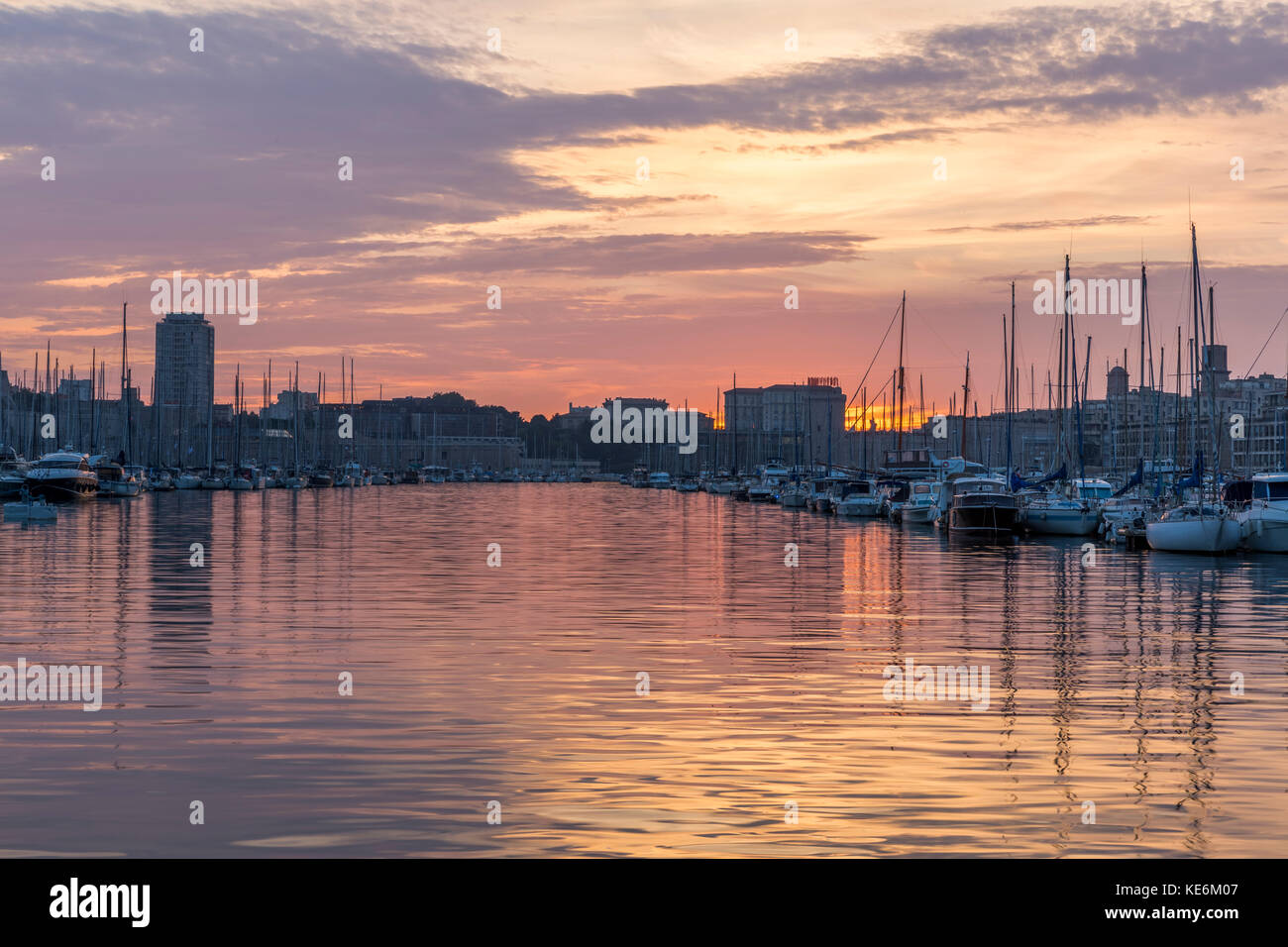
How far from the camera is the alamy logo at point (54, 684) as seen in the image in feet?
66.9

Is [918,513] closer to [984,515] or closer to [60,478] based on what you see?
[984,515]

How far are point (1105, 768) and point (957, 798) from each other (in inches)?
103

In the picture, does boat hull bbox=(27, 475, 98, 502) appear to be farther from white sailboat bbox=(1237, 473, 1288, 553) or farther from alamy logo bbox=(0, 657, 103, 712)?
alamy logo bbox=(0, 657, 103, 712)

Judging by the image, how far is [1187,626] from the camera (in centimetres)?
3281

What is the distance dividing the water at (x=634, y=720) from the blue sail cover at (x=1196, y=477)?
25.1 meters

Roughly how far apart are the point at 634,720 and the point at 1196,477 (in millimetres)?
60149

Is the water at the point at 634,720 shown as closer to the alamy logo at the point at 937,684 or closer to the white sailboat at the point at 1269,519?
the alamy logo at the point at 937,684

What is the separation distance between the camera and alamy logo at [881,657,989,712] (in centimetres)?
2138

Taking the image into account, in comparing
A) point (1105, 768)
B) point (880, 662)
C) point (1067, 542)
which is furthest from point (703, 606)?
point (1067, 542)

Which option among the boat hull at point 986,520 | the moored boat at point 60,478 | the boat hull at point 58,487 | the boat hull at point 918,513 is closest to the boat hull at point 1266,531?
the boat hull at point 986,520
